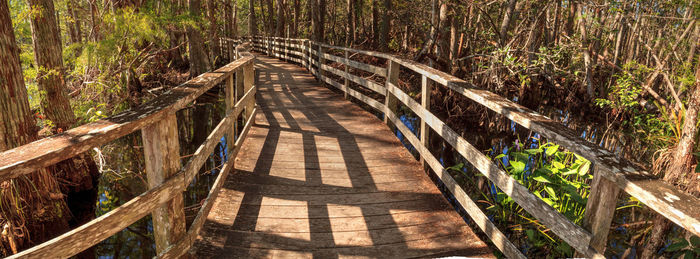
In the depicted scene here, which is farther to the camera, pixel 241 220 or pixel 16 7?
pixel 16 7

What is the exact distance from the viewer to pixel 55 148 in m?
1.76

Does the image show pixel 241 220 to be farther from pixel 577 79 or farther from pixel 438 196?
pixel 577 79

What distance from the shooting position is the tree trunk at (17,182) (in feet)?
15.4

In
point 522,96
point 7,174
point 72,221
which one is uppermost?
point 7,174

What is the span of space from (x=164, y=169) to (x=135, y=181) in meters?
5.71

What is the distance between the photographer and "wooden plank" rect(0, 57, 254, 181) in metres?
1.62

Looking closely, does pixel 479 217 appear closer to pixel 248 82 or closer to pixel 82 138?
pixel 82 138

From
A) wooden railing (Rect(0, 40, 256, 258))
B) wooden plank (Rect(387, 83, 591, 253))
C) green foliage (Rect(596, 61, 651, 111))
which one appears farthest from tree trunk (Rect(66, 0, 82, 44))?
green foliage (Rect(596, 61, 651, 111))

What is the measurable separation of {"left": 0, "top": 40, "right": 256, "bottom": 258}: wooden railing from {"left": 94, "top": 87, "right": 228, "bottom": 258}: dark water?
7.95 feet

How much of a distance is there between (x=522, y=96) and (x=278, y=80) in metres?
7.46

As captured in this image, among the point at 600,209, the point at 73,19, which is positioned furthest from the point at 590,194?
the point at 73,19

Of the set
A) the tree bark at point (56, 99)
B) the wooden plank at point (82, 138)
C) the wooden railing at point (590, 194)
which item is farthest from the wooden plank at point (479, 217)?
the tree bark at point (56, 99)

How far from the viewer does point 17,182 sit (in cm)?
478

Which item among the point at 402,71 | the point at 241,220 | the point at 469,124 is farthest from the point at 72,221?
the point at 402,71
